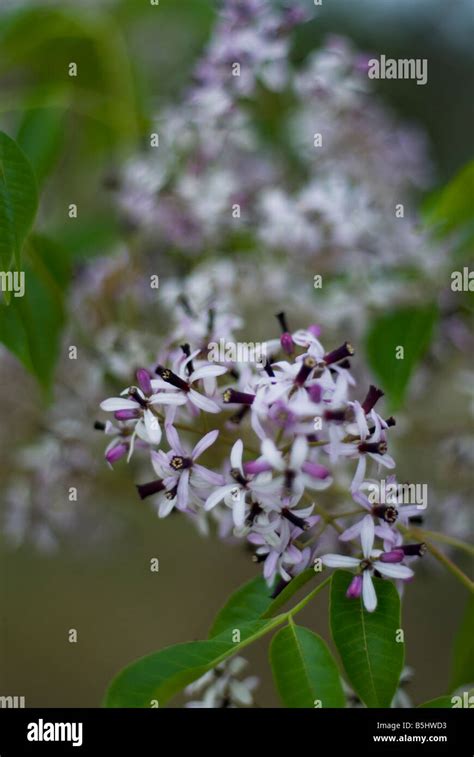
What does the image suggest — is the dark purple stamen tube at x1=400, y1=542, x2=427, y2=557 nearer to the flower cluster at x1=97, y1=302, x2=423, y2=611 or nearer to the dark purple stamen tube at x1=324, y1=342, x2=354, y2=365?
the flower cluster at x1=97, y1=302, x2=423, y2=611

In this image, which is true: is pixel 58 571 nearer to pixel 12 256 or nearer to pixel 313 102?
pixel 313 102

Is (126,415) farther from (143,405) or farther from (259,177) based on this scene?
(259,177)

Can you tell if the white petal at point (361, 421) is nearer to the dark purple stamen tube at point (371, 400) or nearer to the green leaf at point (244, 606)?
the dark purple stamen tube at point (371, 400)

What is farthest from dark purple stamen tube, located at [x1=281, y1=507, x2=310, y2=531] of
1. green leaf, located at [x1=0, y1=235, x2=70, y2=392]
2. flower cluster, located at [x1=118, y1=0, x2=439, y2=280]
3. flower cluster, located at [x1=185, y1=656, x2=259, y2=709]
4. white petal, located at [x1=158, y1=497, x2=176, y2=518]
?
flower cluster, located at [x1=118, y1=0, x2=439, y2=280]

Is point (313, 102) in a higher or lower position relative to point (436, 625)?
higher

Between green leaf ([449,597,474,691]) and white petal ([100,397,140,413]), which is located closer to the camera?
white petal ([100,397,140,413])
